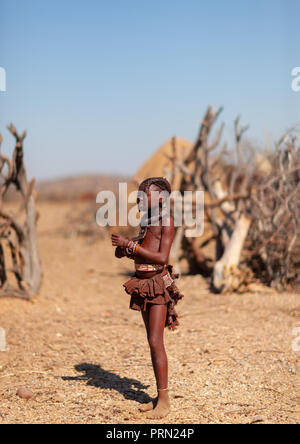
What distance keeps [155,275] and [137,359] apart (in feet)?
4.99

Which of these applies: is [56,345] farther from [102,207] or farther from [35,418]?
[102,207]

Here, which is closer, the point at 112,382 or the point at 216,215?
the point at 112,382

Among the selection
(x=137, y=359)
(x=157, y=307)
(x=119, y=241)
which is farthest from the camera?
(x=137, y=359)

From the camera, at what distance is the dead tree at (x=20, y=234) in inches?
238

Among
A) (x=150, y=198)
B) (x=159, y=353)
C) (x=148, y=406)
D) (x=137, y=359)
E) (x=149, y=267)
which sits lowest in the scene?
(x=137, y=359)

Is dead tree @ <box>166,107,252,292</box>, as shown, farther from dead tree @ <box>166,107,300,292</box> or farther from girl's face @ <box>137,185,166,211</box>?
girl's face @ <box>137,185,166,211</box>

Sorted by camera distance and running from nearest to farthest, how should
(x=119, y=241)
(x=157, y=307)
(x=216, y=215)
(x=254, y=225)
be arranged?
(x=119, y=241), (x=157, y=307), (x=254, y=225), (x=216, y=215)

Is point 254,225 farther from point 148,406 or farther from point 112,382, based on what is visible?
point 148,406

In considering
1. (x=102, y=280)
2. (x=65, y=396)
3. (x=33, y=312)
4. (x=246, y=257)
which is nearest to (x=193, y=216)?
(x=246, y=257)

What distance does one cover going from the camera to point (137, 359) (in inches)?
167

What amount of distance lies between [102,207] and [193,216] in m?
5.66

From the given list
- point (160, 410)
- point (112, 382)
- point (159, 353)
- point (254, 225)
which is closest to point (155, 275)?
point (159, 353)

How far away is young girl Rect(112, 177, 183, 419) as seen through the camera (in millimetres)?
2953

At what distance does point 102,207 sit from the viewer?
13.4 meters
